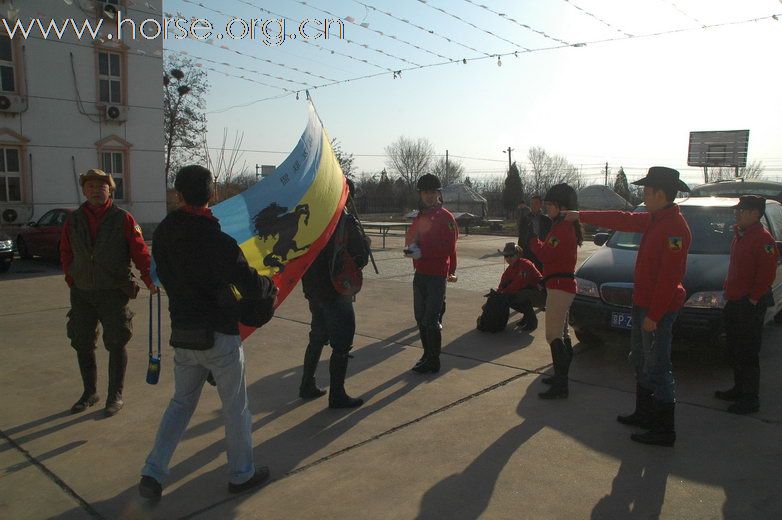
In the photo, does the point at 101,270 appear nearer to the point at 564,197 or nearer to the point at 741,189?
the point at 564,197

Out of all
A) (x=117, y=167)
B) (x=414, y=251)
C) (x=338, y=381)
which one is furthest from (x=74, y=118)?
(x=338, y=381)

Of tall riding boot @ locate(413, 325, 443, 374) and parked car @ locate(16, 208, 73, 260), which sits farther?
parked car @ locate(16, 208, 73, 260)

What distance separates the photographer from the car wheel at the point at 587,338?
265 inches

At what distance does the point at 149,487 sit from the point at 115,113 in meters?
19.0

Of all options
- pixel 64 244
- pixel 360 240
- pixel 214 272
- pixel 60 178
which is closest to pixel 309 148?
pixel 360 240

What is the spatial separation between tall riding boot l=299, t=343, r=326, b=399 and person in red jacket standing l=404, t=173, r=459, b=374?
1.15 metres

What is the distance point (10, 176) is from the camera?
18047mm

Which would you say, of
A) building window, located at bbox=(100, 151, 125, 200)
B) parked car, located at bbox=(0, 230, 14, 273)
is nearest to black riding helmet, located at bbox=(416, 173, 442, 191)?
parked car, located at bbox=(0, 230, 14, 273)

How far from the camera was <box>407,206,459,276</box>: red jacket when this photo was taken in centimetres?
569

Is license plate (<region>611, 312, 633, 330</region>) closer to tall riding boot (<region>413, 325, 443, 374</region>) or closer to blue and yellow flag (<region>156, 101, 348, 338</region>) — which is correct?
tall riding boot (<region>413, 325, 443, 374</region>)

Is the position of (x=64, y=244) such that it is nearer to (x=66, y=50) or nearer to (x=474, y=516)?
(x=474, y=516)

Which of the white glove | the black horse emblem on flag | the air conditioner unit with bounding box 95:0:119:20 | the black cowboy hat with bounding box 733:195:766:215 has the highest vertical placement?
the air conditioner unit with bounding box 95:0:119:20

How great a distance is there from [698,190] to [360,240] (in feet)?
37.0

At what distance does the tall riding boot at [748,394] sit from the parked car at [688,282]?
3.04ft
